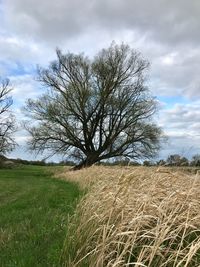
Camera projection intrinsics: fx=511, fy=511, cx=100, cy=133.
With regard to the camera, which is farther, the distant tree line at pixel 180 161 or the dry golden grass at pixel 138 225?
the distant tree line at pixel 180 161

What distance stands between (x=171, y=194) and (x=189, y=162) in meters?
3.80

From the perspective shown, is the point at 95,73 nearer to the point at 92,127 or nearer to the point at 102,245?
the point at 92,127

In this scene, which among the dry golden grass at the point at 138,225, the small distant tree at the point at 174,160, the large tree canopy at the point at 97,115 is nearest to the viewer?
the dry golden grass at the point at 138,225

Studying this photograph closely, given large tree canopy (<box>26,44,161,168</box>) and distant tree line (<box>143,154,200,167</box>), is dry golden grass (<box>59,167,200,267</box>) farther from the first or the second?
large tree canopy (<box>26,44,161,168</box>)

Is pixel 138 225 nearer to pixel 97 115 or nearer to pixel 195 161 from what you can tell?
pixel 195 161

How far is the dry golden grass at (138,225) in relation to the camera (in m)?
5.20

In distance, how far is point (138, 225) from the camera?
17.8 ft

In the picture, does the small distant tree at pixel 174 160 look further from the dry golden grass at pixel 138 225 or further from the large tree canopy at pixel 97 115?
the large tree canopy at pixel 97 115

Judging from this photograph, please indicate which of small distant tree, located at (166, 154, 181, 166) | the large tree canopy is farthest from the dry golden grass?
the large tree canopy

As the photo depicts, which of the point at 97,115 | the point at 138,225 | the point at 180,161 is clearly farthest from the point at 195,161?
the point at 97,115

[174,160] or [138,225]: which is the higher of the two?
[174,160]

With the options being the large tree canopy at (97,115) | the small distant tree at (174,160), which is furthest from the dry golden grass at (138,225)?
the large tree canopy at (97,115)

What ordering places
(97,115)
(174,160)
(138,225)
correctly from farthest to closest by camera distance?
(97,115), (174,160), (138,225)

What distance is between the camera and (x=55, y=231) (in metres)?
8.75
